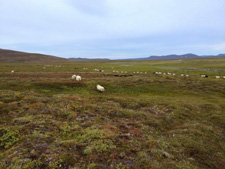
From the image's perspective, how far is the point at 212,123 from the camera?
1294 centimetres

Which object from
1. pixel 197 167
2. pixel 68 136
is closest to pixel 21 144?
pixel 68 136

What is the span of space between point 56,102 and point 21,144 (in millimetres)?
7058

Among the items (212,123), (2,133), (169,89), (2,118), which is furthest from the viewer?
(169,89)

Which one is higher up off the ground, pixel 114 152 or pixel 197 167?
pixel 114 152

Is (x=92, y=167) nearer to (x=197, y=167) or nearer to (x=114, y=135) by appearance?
(x=114, y=135)

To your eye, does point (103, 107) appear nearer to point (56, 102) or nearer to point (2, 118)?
point (56, 102)

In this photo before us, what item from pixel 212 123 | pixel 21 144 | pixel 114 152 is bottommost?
pixel 212 123

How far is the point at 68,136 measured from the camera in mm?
8516

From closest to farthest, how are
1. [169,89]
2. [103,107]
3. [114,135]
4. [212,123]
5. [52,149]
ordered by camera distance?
[52,149]
[114,135]
[212,123]
[103,107]
[169,89]

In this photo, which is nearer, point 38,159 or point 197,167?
point 38,159

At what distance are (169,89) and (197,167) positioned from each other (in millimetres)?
19814

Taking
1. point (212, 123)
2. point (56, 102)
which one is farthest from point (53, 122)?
point (212, 123)

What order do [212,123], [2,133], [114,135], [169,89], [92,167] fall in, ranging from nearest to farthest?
[92,167] < [2,133] < [114,135] < [212,123] < [169,89]

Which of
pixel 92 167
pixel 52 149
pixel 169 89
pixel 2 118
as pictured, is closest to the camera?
pixel 92 167
